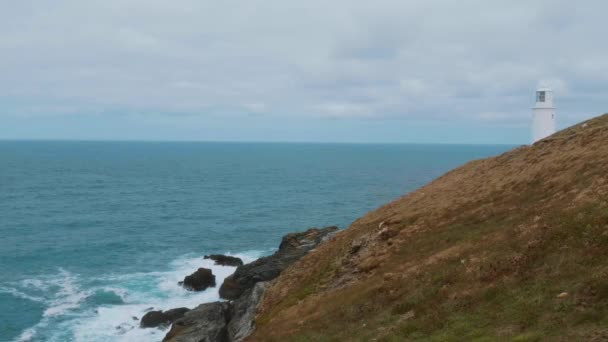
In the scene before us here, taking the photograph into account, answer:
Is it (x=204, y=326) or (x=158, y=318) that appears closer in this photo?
Answer: (x=204, y=326)

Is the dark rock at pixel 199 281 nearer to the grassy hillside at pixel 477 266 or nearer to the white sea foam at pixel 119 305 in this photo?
the white sea foam at pixel 119 305

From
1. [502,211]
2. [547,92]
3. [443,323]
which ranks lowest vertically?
[443,323]

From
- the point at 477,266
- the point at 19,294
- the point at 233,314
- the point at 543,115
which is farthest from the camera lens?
the point at 543,115

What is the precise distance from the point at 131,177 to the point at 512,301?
192 meters

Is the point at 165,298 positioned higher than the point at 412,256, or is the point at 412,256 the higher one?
the point at 412,256

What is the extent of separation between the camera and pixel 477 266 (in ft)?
84.5

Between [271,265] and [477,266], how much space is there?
31.7 meters

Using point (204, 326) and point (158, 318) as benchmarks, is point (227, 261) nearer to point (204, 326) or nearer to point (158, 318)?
point (158, 318)

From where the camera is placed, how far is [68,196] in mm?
139750

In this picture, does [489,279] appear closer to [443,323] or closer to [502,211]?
[443,323]

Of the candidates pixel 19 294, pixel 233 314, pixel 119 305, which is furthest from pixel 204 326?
pixel 19 294

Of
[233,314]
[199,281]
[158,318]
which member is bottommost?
[158,318]

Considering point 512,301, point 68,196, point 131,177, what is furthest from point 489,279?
point 131,177

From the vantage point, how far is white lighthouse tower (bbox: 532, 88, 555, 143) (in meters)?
64.2
